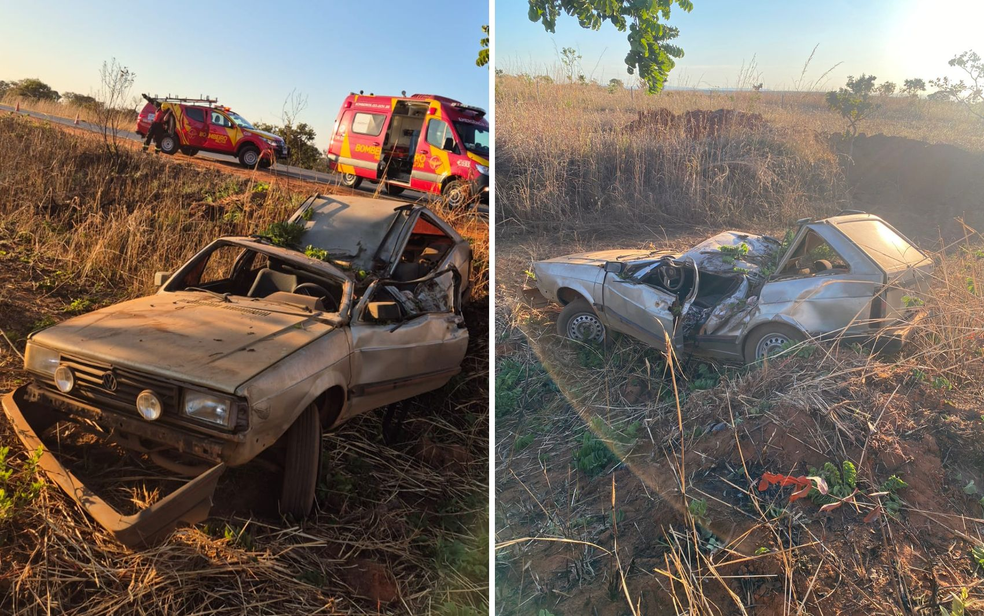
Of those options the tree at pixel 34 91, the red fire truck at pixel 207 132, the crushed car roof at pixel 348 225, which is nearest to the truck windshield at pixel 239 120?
the red fire truck at pixel 207 132

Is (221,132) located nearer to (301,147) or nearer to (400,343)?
(301,147)

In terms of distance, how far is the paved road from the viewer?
8648mm

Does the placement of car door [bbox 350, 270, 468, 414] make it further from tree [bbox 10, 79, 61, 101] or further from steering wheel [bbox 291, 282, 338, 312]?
tree [bbox 10, 79, 61, 101]

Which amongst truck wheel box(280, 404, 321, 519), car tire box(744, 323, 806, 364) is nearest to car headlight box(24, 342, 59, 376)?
truck wheel box(280, 404, 321, 519)

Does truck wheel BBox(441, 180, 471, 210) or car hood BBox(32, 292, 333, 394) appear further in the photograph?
truck wheel BBox(441, 180, 471, 210)

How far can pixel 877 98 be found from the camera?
3.22 m

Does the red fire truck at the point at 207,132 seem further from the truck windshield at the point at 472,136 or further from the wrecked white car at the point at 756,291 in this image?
the wrecked white car at the point at 756,291

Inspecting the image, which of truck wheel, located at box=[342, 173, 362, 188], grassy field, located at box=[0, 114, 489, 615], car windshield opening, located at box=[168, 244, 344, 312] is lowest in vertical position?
grassy field, located at box=[0, 114, 489, 615]

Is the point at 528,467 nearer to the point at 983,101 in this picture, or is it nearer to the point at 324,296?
the point at 324,296

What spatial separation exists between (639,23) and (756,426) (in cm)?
232

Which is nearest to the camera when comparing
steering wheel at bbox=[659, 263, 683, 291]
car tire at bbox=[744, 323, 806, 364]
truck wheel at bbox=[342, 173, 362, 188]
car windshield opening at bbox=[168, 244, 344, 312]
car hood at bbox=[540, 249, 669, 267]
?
car tire at bbox=[744, 323, 806, 364]

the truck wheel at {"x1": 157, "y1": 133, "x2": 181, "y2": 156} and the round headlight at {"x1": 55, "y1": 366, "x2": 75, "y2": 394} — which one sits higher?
the truck wheel at {"x1": 157, "y1": 133, "x2": 181, "y2": 156}

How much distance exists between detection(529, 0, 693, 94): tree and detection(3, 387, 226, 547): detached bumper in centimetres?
303

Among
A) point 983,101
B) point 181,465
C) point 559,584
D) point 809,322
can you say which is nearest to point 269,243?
point 181,465
